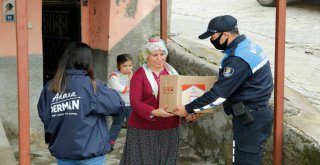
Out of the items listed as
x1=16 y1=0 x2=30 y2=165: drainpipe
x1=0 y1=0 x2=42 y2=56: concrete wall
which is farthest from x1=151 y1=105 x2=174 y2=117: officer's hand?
x1=0 y1=0 x2=42 y2=56: concrete wall

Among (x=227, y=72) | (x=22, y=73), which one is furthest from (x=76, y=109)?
(x=227, y=72)

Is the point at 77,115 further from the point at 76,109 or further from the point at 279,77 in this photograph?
the point at 279,77

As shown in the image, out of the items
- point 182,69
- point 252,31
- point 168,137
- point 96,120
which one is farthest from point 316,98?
point 252,31

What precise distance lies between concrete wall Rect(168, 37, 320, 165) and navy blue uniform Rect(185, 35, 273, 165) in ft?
1.50

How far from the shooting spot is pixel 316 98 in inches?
202

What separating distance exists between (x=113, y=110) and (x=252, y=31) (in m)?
5.95

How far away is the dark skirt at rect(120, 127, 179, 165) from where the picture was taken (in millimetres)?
4480

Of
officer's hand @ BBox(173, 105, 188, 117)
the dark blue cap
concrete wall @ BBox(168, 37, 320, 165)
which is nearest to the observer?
the dark blue cap

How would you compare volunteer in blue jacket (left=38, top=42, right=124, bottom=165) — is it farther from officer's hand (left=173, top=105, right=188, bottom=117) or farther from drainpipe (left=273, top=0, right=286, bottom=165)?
drainpipe (left=273, top=0, right=286, bottom=165)

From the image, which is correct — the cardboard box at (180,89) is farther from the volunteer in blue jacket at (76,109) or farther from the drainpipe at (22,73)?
the drainpipe at (22,73)

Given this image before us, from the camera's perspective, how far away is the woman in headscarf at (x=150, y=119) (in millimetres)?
4336

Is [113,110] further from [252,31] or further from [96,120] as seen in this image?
[252,31]

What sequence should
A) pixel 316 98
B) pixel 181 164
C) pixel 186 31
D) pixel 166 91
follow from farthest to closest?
1. pixel 186 31
2. pixel 181 164
3. pixel 316 98
4. pixel 166 91

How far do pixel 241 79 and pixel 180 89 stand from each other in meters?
0.60
